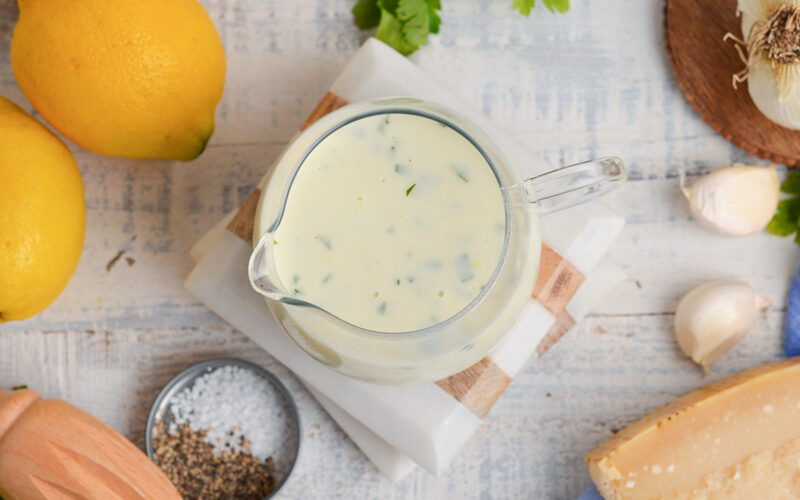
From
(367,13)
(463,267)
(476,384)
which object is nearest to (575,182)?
(463,267)

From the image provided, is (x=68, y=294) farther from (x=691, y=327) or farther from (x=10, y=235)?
(x=691, y=327)

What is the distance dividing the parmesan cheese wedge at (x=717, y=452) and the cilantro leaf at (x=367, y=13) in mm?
720

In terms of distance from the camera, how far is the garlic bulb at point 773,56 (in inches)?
37.4

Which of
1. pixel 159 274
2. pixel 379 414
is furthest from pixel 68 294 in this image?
pixel 379 414

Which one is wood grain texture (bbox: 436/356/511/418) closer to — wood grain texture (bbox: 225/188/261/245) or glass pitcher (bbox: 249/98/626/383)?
glass pitcher (bbox: 249/98/626/383)

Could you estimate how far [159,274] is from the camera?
3.55 feet

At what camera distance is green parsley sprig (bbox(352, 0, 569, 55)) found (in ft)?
3.27

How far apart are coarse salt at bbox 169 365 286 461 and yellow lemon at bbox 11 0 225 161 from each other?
357 mm

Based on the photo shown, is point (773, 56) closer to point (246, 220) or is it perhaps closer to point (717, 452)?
point (717, 452)

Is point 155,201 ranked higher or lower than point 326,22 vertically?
lower

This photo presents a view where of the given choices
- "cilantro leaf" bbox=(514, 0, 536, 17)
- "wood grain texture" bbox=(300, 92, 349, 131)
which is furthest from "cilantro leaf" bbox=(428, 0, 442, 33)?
"wood grain texture" bbox=(300, 92, 349, 131)

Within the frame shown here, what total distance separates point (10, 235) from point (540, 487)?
2.69 feet

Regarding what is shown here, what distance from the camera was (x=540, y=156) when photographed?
3.52 feet

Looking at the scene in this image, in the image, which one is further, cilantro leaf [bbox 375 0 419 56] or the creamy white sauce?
cilantro leaf [bbox 375 0 419 56]
